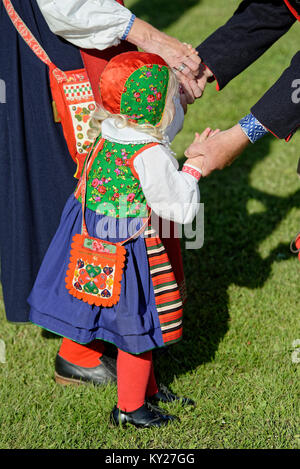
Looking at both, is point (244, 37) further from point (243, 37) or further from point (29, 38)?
point (29, 38)

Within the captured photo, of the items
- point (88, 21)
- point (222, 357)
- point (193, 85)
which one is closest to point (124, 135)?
point (88, 21)

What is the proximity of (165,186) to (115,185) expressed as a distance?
9.4 inches

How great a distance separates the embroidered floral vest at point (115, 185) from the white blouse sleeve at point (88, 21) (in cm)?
48

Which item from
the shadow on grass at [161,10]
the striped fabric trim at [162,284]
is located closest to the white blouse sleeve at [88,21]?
the striped fabric trim at [162,284]

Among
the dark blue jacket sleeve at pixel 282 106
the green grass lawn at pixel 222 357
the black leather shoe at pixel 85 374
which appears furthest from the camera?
the black leather shoe at pixel 85 374

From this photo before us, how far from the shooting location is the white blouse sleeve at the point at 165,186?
2.27 metres

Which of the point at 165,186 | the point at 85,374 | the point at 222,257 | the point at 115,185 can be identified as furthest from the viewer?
the point at 222,257

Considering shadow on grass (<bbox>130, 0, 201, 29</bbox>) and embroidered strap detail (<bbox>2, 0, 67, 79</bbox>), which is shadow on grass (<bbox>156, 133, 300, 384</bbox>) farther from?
shadow on grass (<bbox>130, 0, 201, 29</bbox>)

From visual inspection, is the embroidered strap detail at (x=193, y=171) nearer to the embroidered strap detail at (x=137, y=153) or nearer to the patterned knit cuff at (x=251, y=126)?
the embroidered strap detail at (x=137, y=153)

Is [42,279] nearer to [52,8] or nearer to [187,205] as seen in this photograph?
[187,205]

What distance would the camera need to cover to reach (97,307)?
8.17 feet
